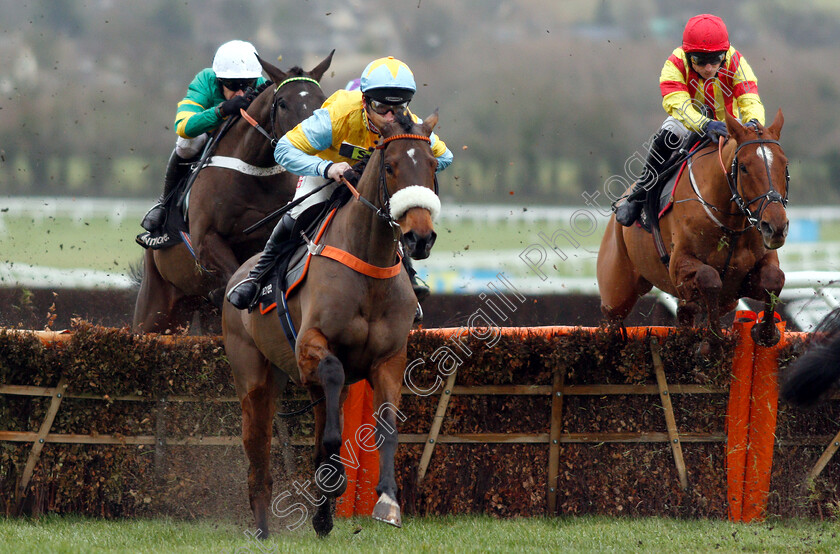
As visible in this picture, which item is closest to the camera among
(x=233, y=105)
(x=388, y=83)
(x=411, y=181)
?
(x=411, y=181)

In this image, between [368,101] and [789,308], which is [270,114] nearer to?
[368,101]

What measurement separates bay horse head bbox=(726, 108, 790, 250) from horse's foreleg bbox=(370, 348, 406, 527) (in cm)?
230

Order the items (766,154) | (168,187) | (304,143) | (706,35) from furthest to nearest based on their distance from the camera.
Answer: (168,187), (706,35), (766,154), (304,143)

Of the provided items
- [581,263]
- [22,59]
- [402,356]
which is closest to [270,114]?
[402,356]

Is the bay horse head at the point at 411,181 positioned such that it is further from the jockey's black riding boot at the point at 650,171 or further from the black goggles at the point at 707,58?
the jockey's black riding boot at the point at 650,171

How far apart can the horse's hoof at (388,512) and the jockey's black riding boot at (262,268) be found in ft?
5.37

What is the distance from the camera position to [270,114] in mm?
6930

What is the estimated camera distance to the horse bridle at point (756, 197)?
19.2 ft

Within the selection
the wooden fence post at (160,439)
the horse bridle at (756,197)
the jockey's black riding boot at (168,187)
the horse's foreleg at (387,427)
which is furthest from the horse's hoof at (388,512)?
the jockey's black riding boot at (168,187)

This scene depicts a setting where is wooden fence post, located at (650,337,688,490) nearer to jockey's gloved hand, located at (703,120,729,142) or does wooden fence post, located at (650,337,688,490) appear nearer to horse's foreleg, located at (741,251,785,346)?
horse's foreleg, located at (741,251,785,346)

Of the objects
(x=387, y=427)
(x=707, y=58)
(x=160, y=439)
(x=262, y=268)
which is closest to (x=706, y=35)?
(x=707, y=58)

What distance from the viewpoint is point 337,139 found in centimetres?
536

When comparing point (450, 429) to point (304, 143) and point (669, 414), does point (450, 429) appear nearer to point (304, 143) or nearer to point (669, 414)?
point (669, 414)

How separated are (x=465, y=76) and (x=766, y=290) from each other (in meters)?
11.7
